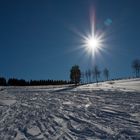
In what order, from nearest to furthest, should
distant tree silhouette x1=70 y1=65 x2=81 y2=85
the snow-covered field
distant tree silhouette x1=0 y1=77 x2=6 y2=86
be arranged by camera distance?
the snow-covered field, distant tree silhouette x1=70 y1=65 x2=81 y2=85, distant tree silhouette x1=0 y1=77 x2=6 y2=86

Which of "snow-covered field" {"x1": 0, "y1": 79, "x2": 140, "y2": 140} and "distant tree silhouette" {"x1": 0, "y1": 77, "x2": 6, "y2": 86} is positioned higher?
"distant tree silhouette" {"x1": 0, "y1": 77, "x2": 6, "y2": 86}

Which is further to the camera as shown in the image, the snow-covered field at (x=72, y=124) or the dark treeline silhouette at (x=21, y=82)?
the dark treeline silhouette at (x=21, y=82)

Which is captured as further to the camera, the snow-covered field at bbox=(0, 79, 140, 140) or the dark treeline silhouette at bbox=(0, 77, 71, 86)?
the dark treeline silhouette at bbox=(0, 77, 71, 86)

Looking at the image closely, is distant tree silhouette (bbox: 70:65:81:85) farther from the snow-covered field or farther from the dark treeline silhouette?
the snow-covered field

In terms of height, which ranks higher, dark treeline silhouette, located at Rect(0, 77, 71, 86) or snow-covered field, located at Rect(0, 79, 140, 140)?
dark treeline silhouette, located at Rect(0, 77, 71, 86)

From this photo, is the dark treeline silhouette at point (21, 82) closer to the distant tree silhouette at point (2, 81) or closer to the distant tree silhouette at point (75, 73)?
the distant tree silhouette at point (2, 81)

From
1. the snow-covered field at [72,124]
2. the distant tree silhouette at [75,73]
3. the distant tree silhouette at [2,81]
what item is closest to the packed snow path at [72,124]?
the snow-covered field at [72,124]

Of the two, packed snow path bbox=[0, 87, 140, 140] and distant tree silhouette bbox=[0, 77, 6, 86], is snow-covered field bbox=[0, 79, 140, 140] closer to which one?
packed snow path bbox=[0, 87, 140, 140]

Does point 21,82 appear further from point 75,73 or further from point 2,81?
point 75,73

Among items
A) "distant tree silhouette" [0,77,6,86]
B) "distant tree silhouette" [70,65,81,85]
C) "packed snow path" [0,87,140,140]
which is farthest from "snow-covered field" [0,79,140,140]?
"distant tree silhouette" [0,77,6,86]

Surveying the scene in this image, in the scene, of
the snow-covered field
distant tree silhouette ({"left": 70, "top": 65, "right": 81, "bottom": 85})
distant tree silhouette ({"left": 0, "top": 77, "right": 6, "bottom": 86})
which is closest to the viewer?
the snow-covered field

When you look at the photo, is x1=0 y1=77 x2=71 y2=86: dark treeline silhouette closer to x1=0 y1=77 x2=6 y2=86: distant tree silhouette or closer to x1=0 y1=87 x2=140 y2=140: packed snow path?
x1=0 y1=77 x2=6 y2=86: distant tree silhouette

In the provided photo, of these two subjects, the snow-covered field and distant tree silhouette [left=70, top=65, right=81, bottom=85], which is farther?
distant tree silhouette [left=70, top=65, right=81, bottom=85]

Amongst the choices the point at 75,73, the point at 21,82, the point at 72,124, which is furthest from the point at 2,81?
the point at 72,124
